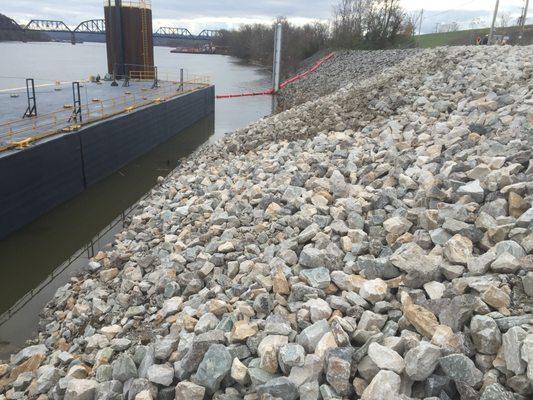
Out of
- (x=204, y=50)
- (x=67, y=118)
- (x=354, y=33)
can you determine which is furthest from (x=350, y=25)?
(x=204, y=50)

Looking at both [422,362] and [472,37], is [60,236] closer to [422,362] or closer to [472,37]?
[422,362]

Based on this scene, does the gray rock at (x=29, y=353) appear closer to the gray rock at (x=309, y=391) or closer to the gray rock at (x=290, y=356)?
the gray rock at (x=290, y=356)

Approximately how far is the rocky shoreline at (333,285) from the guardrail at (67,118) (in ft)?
14.5

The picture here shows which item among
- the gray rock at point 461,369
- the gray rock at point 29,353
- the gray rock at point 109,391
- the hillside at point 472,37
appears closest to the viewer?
the gray rock at point 461,369

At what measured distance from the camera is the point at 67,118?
13523mm

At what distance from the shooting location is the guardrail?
1059 centimetres

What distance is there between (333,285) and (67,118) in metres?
11.9

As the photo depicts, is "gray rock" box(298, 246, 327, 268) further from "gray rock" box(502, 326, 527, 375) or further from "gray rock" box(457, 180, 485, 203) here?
"gray rock" box(502, 326, 527, 375)

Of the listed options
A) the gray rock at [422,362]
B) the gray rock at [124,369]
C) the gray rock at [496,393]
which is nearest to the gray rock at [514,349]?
the gray rock at [496,393]

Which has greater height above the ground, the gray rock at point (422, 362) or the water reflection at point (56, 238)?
the gray rock at point (422, 362)

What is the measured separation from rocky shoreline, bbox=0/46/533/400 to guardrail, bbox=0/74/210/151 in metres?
4.41

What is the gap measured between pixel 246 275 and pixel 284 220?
3.69ft

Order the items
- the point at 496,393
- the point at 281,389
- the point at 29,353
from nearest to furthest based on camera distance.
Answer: the point at 496,393 < the point at 281,389 < the point at 29,353

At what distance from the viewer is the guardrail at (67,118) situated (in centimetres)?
1059
